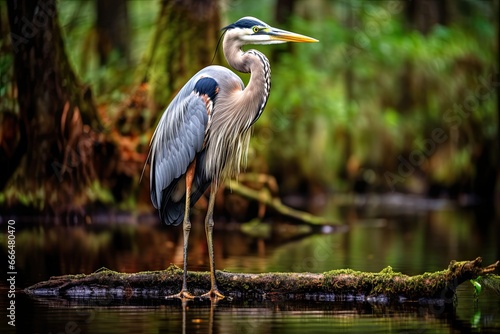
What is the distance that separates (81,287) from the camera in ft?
29.1

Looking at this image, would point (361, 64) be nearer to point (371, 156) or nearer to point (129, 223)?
point (371, 156)

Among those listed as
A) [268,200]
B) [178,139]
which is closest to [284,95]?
[268,200]

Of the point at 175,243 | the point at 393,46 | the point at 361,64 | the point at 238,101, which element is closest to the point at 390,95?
the point at 361,64

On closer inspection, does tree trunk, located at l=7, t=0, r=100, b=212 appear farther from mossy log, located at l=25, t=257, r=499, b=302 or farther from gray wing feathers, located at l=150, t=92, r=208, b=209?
mossy log, located at l=25, t=257, r=499, b=302

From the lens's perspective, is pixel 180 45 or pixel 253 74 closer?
pixel 253 74

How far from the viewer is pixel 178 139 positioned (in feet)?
31.0

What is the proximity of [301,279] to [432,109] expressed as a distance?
69.7ft

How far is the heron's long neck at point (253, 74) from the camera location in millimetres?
9336

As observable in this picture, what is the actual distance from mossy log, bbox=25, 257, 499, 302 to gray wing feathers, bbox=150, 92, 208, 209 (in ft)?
2.98

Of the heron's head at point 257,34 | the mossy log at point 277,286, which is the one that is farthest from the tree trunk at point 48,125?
the mossy log at point 277,286

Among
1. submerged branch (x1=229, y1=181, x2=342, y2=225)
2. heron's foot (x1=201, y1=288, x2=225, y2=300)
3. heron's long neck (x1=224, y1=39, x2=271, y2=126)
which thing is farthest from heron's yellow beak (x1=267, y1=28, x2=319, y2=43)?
submerged branch (x1=229, y1=181, x2=342, y2=225)

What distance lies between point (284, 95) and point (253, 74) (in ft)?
50.0

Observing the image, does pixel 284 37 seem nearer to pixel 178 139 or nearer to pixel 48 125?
pixel 178 139

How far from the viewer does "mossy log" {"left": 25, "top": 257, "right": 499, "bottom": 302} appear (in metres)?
8.51
